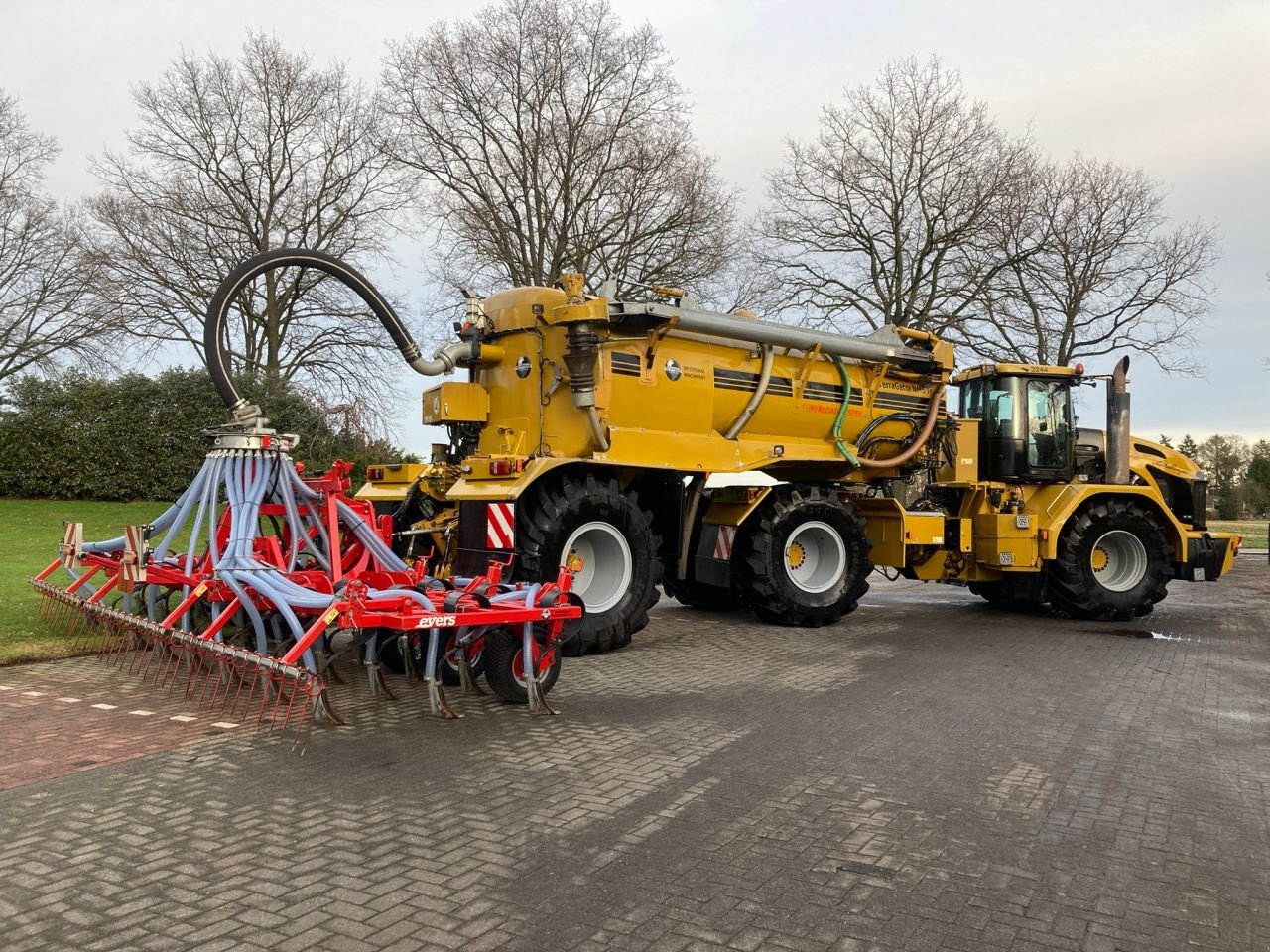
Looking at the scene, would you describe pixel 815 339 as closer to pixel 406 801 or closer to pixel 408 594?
pixel 408 594

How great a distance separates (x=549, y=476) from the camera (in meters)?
8.74

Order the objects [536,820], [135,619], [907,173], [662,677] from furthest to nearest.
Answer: [907,173]
[662,677]
[135,619]
[536,820]

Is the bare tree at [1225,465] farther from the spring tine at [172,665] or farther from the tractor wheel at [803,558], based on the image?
the spring tine at [172,665]

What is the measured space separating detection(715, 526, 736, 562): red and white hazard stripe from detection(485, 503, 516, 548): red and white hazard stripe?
2.75 meters

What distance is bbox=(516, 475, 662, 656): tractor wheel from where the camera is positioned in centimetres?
835

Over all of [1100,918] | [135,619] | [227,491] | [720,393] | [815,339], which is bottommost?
[1100,918]

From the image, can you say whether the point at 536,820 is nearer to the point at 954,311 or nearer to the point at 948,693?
the point at 948,693

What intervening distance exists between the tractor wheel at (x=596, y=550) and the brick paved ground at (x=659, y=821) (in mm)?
1270

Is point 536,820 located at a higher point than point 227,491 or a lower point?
lower

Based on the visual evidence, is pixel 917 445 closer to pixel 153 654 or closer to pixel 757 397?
pixel 757 397

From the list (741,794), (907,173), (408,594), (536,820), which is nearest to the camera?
(536,820)

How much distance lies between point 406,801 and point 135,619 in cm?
346

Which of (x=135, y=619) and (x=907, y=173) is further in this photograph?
(x=907, y=173)

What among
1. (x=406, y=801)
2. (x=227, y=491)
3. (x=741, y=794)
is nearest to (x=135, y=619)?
(x=227, y=491)
